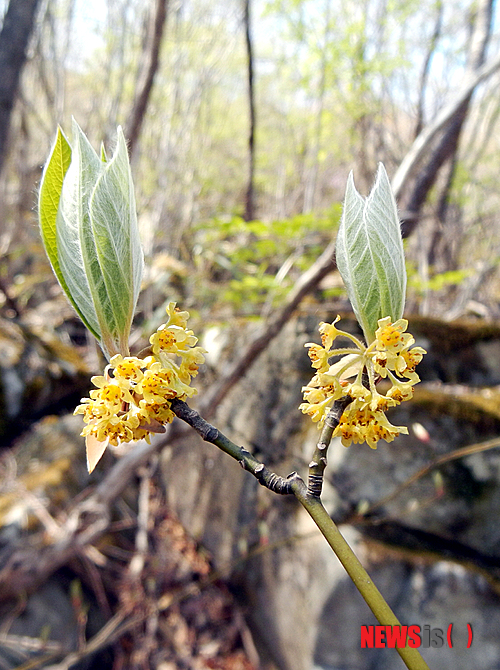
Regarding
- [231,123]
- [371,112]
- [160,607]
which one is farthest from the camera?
[231,123]

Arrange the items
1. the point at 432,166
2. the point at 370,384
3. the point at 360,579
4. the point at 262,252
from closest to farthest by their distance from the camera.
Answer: the point at 360,579, the point at 370,384, the point at 432,166, the point at 262,252

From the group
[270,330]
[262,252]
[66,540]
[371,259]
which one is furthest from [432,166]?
[66,540]

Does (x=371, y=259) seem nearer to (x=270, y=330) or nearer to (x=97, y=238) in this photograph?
(x=97, y=238)

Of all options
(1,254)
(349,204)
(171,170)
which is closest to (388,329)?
(349,204)

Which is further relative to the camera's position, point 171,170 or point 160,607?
point 171,170

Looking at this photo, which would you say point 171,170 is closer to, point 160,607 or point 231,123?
point 231,123
